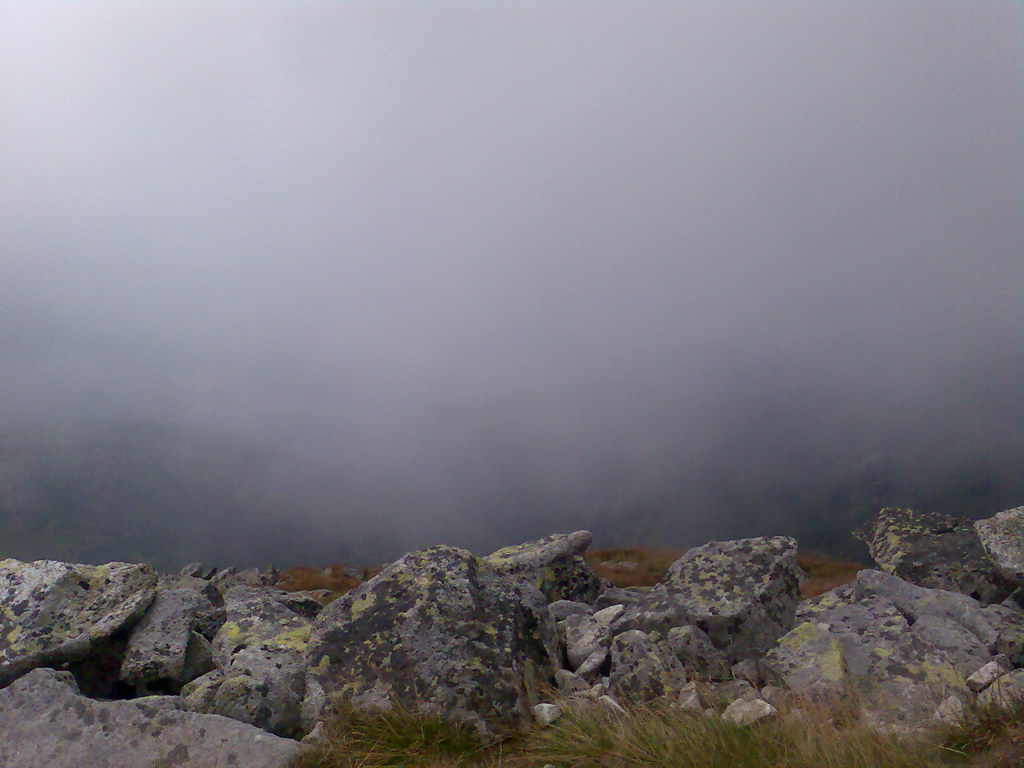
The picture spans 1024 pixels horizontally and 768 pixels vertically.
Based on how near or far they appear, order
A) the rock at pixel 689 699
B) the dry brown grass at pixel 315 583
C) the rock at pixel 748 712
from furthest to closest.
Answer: the dry brown grass at pixel 315 583, the rock at pixel 689 699, the rock at pixel 748 712

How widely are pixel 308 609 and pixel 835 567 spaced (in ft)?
146

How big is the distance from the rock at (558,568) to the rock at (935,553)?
755 centimetres

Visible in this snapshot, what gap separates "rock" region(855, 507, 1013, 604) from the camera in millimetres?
14211

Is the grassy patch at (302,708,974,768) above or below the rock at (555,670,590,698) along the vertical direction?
above

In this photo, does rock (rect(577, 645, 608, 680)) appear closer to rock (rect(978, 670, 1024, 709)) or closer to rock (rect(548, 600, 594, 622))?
rock (rect(548, 600, 594, 622))

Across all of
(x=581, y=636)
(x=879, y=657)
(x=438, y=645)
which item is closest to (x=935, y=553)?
(x=879, y=657)

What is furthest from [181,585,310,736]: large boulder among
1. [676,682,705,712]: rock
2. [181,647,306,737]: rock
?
[676,682,705,712]: rock

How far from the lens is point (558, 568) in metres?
14.1

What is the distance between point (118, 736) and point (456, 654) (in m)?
3.62

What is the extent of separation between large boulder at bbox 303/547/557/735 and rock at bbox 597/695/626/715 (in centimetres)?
86

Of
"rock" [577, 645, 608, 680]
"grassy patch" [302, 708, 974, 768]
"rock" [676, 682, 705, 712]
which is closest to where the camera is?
"grassy patch" [302, 708, 974, 768]

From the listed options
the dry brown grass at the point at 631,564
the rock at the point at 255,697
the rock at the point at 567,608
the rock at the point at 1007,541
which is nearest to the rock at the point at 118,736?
the rock at the point at 255,697

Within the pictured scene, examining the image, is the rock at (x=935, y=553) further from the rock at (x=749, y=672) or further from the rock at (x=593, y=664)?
the rock at (x=593, y=664)

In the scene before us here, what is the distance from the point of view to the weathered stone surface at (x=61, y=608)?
8.57 meters
